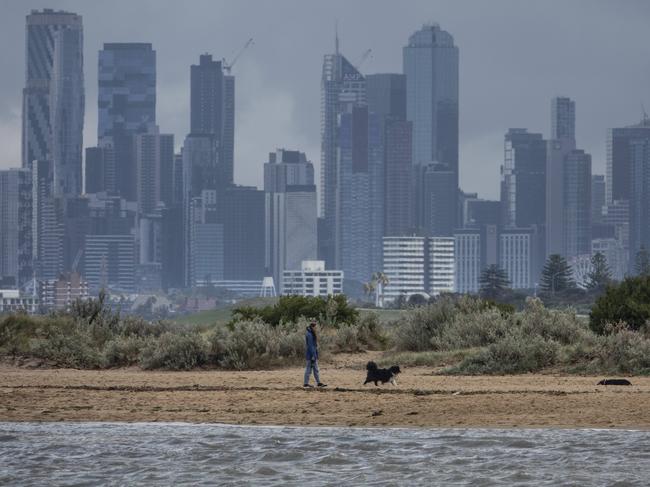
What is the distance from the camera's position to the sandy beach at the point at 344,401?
2545 cm

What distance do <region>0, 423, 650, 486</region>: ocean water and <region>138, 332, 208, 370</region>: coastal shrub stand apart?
9468 millimetres

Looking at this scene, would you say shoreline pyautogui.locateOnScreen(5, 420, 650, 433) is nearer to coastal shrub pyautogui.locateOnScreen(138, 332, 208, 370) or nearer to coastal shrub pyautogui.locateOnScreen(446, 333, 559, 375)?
coastal shrub pyautogui.locateOnScreen(446, 333, 559, 375)

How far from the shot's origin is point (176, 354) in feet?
115

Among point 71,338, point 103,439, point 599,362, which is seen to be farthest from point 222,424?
point 71,338

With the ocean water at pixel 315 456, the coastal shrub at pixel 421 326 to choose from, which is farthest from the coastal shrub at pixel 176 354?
the ocean water at pixel 315 456

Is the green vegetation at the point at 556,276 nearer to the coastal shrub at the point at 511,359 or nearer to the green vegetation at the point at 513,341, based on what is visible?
the green vegetation at the point at 513,341

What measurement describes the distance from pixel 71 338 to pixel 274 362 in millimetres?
4634

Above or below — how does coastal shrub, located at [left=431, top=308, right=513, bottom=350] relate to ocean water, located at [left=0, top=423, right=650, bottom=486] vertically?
above

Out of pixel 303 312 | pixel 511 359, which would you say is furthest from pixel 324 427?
pixel 303 312

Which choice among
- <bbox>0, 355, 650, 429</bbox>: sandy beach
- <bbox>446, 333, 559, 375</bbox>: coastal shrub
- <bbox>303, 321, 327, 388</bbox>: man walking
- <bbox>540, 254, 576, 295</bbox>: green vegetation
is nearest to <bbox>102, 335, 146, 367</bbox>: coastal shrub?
<bbox>0, 355, 650, 429</bbox>: sandy beach

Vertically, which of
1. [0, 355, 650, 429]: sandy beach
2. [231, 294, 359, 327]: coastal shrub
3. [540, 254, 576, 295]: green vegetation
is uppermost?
[540, 254, 576, 295]: green vegetation

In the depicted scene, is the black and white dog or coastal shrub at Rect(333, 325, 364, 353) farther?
coastal shrub at Rect(333, 325, 364, 353)

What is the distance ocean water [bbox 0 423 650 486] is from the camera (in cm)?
2195

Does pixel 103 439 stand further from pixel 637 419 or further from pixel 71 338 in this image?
pixel 71 338
